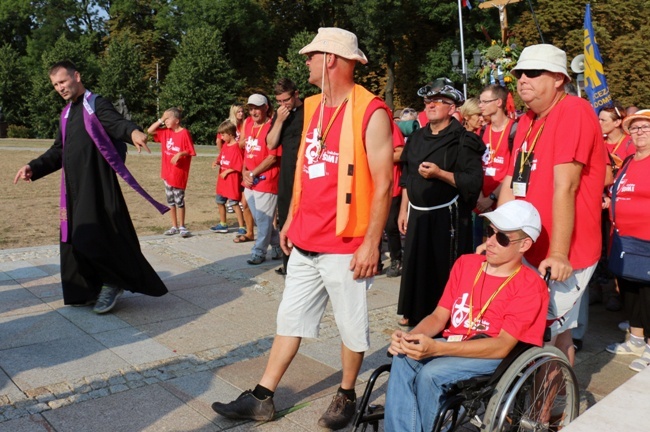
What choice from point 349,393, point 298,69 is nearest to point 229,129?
point 349,393

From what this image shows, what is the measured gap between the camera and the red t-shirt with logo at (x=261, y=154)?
8070mm

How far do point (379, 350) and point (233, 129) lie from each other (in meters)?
5.78

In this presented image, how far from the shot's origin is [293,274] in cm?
395

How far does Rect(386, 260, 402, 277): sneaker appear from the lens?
778 cm

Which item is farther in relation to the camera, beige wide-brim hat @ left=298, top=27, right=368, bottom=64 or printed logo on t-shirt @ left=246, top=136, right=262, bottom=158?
printed logo on t-shirt @ left=246, top=136, right=262, bottom=158

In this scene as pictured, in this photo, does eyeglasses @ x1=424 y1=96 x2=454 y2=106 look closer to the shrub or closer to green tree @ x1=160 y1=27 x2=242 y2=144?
green tree @ x1=160 y1=27 x2=242 y2=144

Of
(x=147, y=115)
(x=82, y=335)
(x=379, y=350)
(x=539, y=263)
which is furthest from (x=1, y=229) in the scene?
(x=147, y=115)

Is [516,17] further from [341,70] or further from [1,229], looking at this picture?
[341,70]

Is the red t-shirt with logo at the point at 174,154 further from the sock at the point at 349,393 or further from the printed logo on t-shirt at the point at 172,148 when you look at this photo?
the sock at the point at 349,393

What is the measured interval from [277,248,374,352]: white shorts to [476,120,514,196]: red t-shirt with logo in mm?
2845

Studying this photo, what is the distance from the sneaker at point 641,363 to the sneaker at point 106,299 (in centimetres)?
420

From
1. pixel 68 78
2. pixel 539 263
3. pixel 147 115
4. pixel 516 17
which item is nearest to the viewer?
pixel 539 263

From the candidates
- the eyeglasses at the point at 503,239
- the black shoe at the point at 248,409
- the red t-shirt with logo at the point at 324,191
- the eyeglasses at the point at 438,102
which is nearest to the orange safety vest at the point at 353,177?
the red t-shirt with logo at the point at 324,191

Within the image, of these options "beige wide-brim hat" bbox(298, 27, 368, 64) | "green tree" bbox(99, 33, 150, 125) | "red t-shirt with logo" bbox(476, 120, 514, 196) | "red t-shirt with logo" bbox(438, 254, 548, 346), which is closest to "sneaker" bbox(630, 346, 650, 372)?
"red t-shirt with logo" bbox(476, 120, 514, 196)
